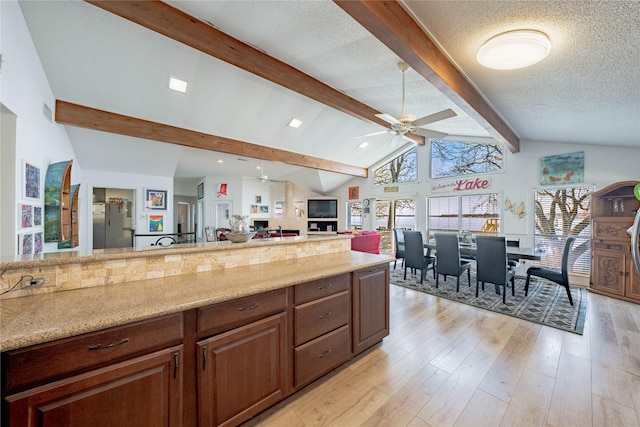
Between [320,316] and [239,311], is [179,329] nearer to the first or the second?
[239,311]

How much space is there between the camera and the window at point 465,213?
5941 mm

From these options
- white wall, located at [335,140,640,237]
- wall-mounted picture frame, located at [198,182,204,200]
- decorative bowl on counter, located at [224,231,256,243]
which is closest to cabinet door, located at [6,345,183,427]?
decorative bowl on counter, located at [224,231,256,243]

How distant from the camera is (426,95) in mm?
4082

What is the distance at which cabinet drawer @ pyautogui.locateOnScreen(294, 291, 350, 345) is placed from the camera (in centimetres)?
182

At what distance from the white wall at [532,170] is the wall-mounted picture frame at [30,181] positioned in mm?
7211

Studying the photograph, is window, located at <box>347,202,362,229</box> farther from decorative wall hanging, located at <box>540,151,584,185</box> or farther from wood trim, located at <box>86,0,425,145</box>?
wood trim, located at <box>86,0,425,145</box>

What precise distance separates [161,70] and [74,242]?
10.2 feet

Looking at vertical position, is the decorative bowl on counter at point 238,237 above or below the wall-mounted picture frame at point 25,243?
above

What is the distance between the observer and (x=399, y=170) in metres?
7.96

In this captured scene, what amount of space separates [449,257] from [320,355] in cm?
318

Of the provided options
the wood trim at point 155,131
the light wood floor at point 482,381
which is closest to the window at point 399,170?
the wood trim at point 155,131

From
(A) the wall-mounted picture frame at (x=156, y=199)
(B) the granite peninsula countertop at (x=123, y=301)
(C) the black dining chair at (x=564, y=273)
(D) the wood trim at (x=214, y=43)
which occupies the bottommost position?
(C) the black dining chair at (x=564, y=273)

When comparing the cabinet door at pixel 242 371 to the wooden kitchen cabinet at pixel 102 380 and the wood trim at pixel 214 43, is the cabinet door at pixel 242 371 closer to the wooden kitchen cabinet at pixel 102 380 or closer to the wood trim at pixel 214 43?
the wooden kitchen cabinet at pixel 102 380

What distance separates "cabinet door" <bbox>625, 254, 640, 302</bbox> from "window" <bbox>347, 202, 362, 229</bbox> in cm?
624
